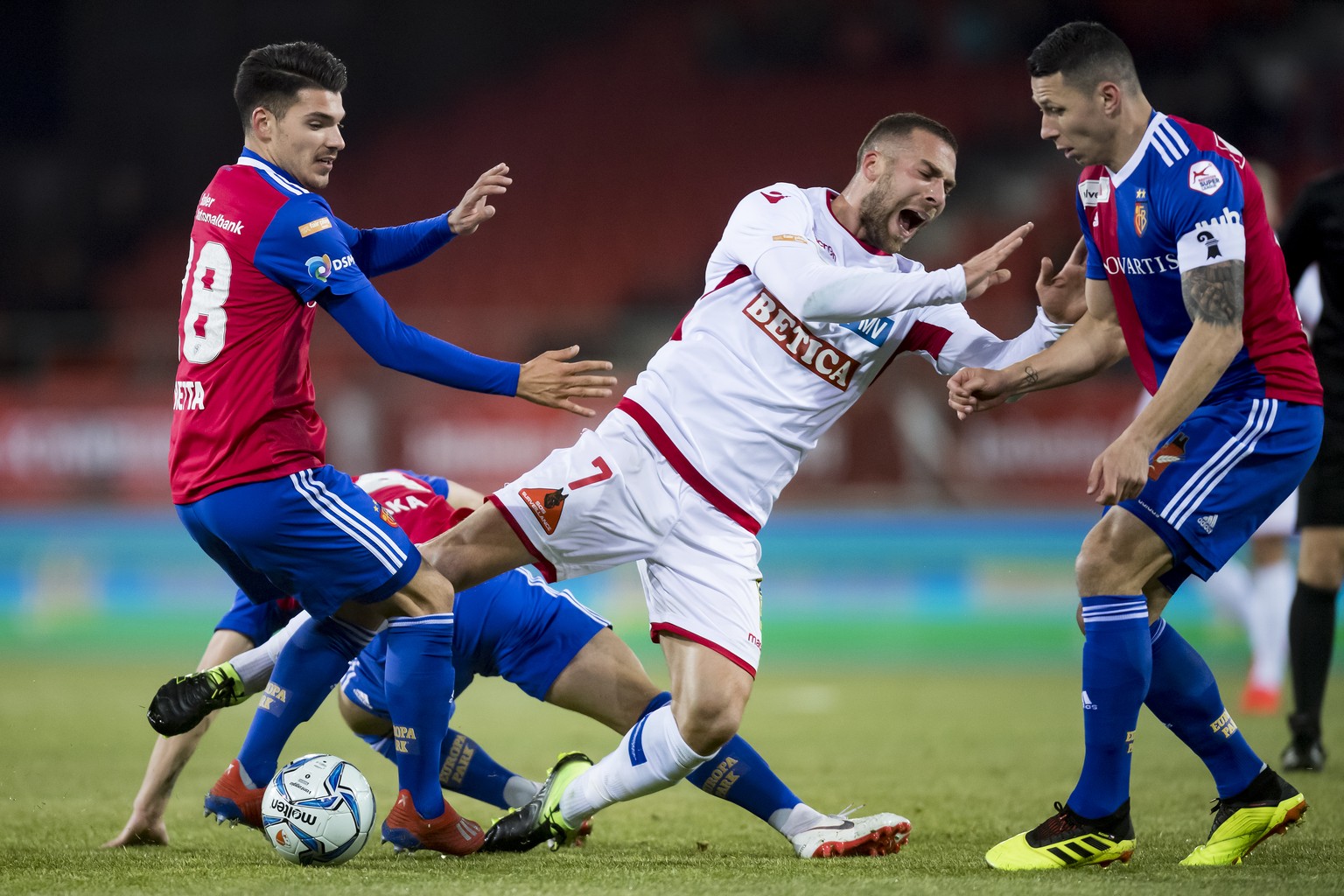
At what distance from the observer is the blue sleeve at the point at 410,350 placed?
431 centimetres

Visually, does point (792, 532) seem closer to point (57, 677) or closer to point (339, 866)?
point (57, 677)

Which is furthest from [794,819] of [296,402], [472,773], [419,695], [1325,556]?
[1325,556]

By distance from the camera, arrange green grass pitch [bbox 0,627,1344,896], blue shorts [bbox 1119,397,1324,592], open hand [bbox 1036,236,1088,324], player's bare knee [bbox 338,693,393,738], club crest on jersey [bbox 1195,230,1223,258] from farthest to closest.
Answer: player's bare knee [bbox 338,693,393,738] → open hand [bbox 1036,236,1088,324] → blue shorts [bbox 1119,397,1324,592] → club crest on jersey [bbox 1195,230,1223,258] → green grass pitch [bbox 0,627,1344,896]

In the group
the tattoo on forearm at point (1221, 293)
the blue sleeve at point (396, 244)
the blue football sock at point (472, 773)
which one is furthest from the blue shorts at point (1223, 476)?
the blue sleeve at point (396, 244)

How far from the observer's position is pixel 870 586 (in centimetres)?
1255

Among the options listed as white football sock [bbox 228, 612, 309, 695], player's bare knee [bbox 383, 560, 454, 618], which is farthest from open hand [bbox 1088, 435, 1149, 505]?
white football sock [bbox 228, 612, 309, 695]

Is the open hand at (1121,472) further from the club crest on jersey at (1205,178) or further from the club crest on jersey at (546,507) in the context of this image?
the club crest on jersey at (546,507)

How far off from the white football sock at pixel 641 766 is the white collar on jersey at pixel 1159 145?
206cm

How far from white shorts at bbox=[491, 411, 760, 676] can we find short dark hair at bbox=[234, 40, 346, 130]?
54.3 inches

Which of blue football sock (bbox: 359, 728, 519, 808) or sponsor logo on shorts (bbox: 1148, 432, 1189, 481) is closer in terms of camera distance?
sponsor logo on shorts (bbox: 1148, 432, 1189, 481)

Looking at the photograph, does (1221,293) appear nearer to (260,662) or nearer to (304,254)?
(304,254)

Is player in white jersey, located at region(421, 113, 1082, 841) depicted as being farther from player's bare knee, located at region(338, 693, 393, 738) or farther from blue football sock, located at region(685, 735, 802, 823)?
player's bare knee, located at region(338, 693, 393, 738)

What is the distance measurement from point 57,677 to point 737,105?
1320 centimetres

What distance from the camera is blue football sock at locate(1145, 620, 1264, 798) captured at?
4312 mm
